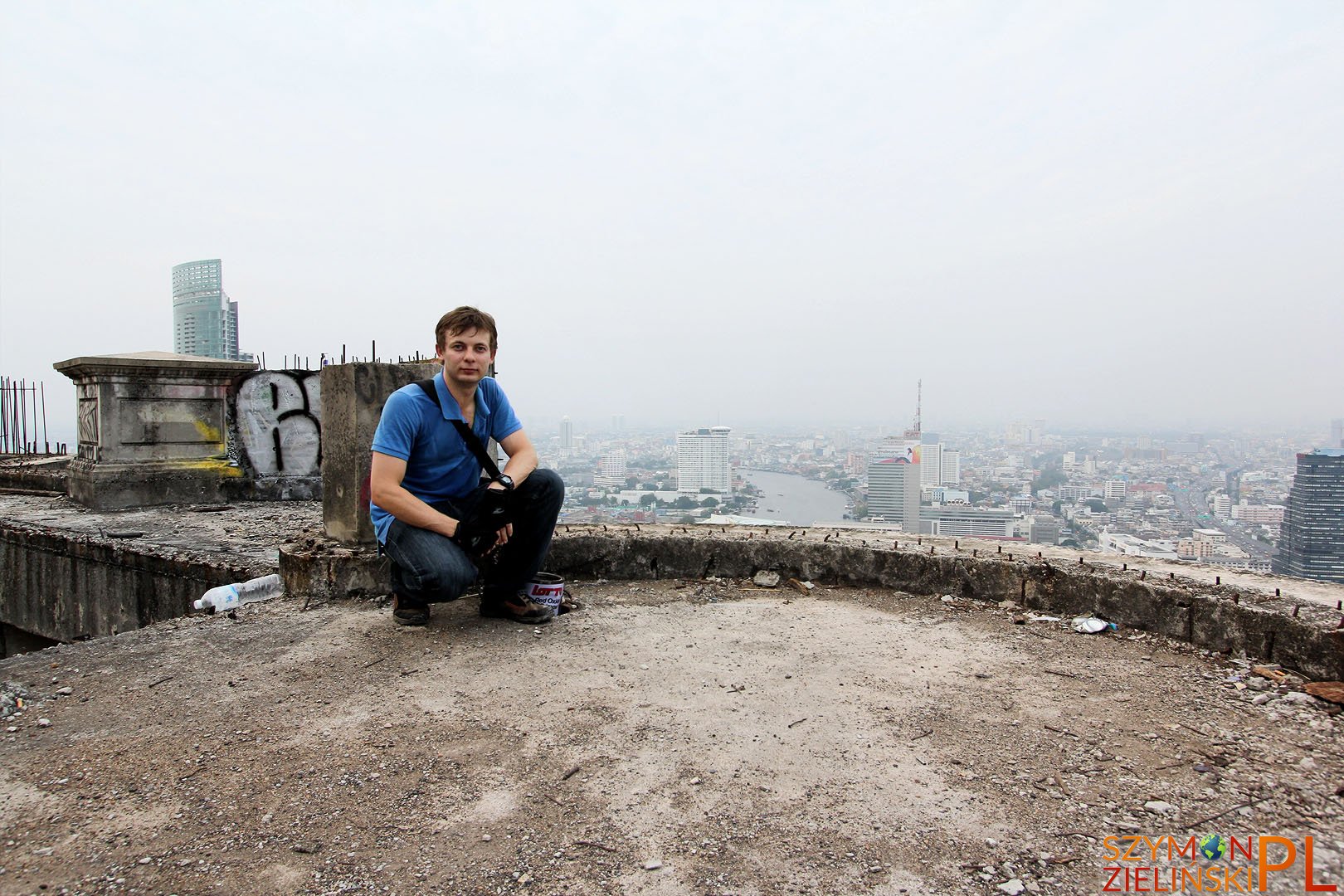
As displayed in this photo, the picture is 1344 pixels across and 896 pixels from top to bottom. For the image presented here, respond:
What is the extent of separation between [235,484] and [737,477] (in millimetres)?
9190

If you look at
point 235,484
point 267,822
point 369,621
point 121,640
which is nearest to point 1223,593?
point 267,822

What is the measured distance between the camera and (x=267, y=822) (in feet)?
6.29

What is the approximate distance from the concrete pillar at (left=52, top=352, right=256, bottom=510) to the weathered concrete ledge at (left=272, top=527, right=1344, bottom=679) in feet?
18.1

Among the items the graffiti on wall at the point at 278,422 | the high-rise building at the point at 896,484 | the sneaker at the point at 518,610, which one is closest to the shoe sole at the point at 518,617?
the sneaker at the point at 518,610

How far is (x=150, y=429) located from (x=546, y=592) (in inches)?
298

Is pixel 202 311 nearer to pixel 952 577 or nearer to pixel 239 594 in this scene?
pixel 239 594

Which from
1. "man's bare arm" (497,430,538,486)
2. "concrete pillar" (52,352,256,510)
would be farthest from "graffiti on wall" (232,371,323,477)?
"man's bare arm" (497,430,538,486)

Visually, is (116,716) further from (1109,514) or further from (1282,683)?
(1109,514)

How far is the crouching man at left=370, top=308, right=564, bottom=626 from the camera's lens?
3488mm

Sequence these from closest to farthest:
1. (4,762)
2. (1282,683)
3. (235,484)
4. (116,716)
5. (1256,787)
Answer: (1256,787), (4,762), (116,716), (1282,683), (235,484)

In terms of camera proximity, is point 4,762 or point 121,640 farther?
point 121,640

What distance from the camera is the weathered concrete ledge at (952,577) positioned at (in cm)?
308

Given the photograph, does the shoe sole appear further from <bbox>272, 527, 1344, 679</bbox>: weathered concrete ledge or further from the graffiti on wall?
the graffiti on wall

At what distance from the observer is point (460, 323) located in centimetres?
356
